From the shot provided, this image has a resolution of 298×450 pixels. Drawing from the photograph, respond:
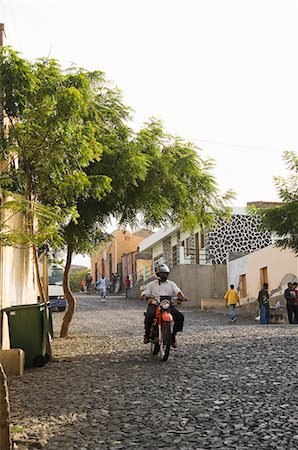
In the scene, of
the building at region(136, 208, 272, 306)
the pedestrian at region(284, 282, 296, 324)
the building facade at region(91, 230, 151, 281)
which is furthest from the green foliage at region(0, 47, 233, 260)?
the building facade at region(91, 230, 151, 281)

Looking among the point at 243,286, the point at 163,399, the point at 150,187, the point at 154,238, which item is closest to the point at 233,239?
the point at 243,286

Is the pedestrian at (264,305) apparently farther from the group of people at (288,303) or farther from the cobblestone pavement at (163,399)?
the cobblestone pavement at (163,399)

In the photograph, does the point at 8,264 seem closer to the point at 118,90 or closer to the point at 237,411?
the point at 118,90

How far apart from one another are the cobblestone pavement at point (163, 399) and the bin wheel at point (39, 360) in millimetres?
171

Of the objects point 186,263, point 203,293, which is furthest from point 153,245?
point 203,293

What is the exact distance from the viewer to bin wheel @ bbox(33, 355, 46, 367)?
984 cm

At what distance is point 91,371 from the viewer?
9336mm

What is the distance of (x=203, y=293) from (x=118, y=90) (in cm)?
2240

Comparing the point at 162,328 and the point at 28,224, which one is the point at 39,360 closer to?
the point at 162,328

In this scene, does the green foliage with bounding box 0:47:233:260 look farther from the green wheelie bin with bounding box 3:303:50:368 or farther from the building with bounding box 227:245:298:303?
the building with bounding box 227:245:298:303

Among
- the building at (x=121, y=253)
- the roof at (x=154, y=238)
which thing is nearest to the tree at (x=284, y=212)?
the roof at (x=154, y=238)

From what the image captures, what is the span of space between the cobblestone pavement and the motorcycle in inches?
9.1

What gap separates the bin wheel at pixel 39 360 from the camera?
984 centimetres

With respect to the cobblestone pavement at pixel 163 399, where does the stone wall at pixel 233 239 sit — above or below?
above
